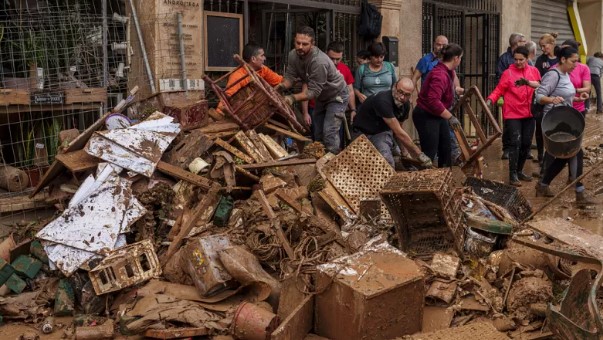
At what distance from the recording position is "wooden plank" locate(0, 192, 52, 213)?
23.2ft

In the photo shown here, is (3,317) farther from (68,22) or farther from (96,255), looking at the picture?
(68,22)

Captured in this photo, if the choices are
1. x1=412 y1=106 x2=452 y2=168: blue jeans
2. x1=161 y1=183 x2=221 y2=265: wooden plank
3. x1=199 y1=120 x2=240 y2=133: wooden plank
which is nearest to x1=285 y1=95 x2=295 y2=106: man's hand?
x1=199 y1=120 x2=240 y2=133: wooden plank

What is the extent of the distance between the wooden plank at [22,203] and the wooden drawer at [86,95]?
1007 mm

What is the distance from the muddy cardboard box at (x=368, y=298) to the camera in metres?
5.17

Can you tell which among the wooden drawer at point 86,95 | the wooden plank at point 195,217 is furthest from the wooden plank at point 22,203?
the wooden plank at point 195,217

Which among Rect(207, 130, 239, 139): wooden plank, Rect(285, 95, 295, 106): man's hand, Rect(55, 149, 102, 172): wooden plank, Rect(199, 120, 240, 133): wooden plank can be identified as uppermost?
Rect(285, 95, 295, 106): man's hand

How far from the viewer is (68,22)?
25.8 ft

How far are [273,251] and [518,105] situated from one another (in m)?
4.99

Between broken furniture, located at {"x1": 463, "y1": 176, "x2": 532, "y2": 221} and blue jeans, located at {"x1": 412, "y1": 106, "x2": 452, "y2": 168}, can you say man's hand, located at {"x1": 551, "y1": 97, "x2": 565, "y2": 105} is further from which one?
broken furniture, located at {"x1": 463, "y1": 176, "x2": 532, "y2": 221}

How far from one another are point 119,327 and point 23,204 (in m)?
2.16

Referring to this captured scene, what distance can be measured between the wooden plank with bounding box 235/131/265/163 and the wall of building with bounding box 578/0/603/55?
59.8ft

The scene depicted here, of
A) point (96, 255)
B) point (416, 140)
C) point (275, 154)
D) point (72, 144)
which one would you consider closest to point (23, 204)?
point (72, 144)

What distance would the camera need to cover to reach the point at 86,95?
771 centimetres

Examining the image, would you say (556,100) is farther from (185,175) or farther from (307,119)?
(185,175)
